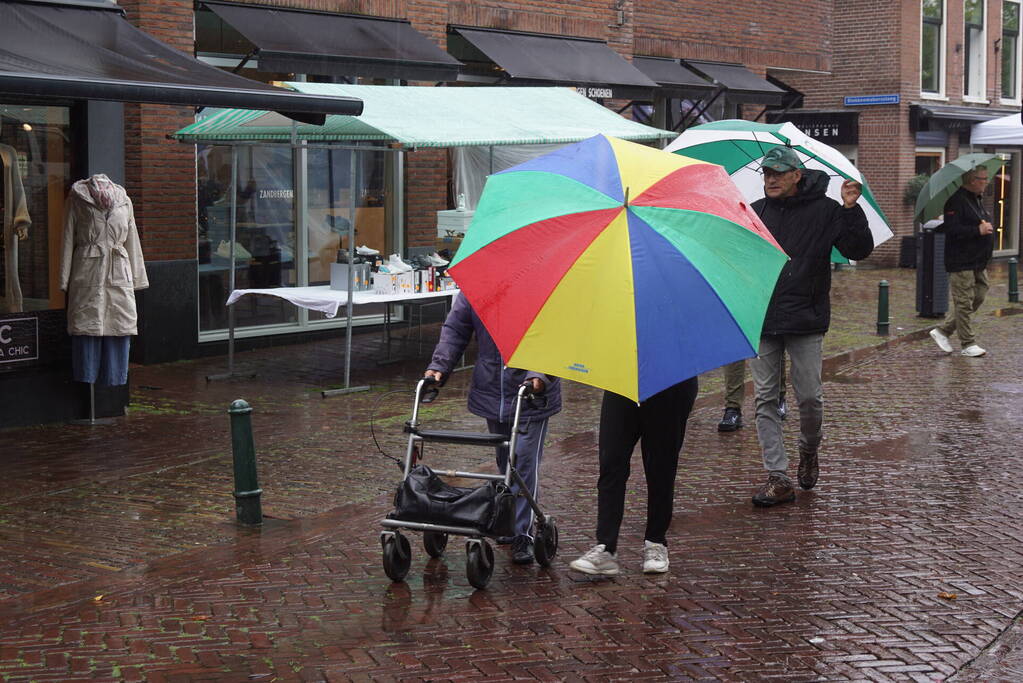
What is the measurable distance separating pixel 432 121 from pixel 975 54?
20.4m

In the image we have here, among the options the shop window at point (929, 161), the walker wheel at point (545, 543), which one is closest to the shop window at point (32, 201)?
the walker wheel at point (545, 543)

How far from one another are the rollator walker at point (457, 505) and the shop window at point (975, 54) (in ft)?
85.4

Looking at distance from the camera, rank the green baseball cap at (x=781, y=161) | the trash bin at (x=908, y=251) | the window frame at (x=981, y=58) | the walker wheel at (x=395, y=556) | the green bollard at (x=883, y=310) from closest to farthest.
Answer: the walker wheel at (x=395, y=556) → the green baseball cap at (x=781, y=161) → the green bollard at (x=883, y=310) → the trash bin at (x=908, y=251) → the window frame at (x=981, y=58)

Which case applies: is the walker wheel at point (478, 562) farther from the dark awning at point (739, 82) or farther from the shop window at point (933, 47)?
the shop window at point (933, 47)

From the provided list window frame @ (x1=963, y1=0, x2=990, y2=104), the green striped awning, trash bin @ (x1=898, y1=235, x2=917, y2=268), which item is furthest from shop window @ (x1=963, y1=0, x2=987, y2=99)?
the green striped awning

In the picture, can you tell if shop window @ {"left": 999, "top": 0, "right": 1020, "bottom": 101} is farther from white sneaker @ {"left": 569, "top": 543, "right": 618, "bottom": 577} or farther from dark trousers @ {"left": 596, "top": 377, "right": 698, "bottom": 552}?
white sneaker @ {"left": 569, "top": 543, "right": 618, "bottom": 577}

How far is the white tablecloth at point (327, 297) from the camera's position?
11.8 metres

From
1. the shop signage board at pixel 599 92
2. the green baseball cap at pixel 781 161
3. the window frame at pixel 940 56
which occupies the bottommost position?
the green baseball cap at pixel 781 161

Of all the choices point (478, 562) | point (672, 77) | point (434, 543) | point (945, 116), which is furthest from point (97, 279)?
point (945, 116)

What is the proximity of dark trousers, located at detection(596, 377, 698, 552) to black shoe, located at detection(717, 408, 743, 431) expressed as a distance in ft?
12.7

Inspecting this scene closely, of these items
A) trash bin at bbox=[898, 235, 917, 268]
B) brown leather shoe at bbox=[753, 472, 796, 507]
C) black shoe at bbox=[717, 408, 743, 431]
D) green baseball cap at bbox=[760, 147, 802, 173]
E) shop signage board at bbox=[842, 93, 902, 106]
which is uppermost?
shop signage board at bbox=[842, 93, 902, 106]

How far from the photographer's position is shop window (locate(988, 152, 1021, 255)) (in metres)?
29.5

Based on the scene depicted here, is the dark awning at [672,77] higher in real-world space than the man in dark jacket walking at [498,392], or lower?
higher

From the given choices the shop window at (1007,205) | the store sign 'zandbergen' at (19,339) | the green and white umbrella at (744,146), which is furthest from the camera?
the shop window at (1007,205)
